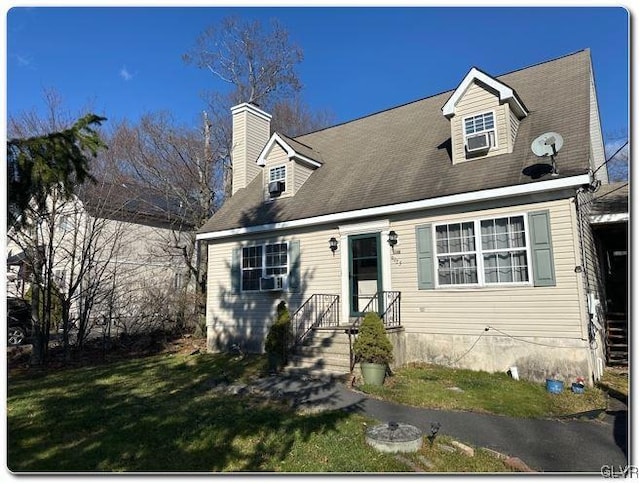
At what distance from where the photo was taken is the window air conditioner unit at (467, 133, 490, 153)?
9.48 meters

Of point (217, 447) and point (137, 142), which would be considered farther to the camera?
point (137, 142)

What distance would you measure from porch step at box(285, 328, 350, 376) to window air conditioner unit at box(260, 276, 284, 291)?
2.18 meters

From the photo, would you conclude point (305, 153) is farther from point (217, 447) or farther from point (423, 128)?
point (217, 447)

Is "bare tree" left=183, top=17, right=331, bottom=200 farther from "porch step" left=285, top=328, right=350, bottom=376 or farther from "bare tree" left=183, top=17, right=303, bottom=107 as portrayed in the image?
"porch step" left=285, top=328, right=350, bottom=376

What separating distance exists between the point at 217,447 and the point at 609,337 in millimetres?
9303

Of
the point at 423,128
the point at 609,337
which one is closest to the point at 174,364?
the point at 423,128

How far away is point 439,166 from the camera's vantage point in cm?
1024

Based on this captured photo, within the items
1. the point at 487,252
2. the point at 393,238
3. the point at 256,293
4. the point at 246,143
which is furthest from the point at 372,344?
the point at 246,143

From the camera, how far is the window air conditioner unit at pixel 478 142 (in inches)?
373

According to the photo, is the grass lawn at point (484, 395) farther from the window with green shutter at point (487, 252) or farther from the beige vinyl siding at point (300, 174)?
the beige vinyl siding at point (300, 174)

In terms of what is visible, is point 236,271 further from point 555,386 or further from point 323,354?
point 555,386

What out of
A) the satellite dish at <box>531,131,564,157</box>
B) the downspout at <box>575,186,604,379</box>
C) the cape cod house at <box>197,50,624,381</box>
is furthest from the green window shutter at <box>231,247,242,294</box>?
the downspout at <box>575,186,604,379</box>

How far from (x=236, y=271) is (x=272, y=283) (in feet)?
4.68

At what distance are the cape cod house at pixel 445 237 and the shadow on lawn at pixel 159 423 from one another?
7.49 feet
